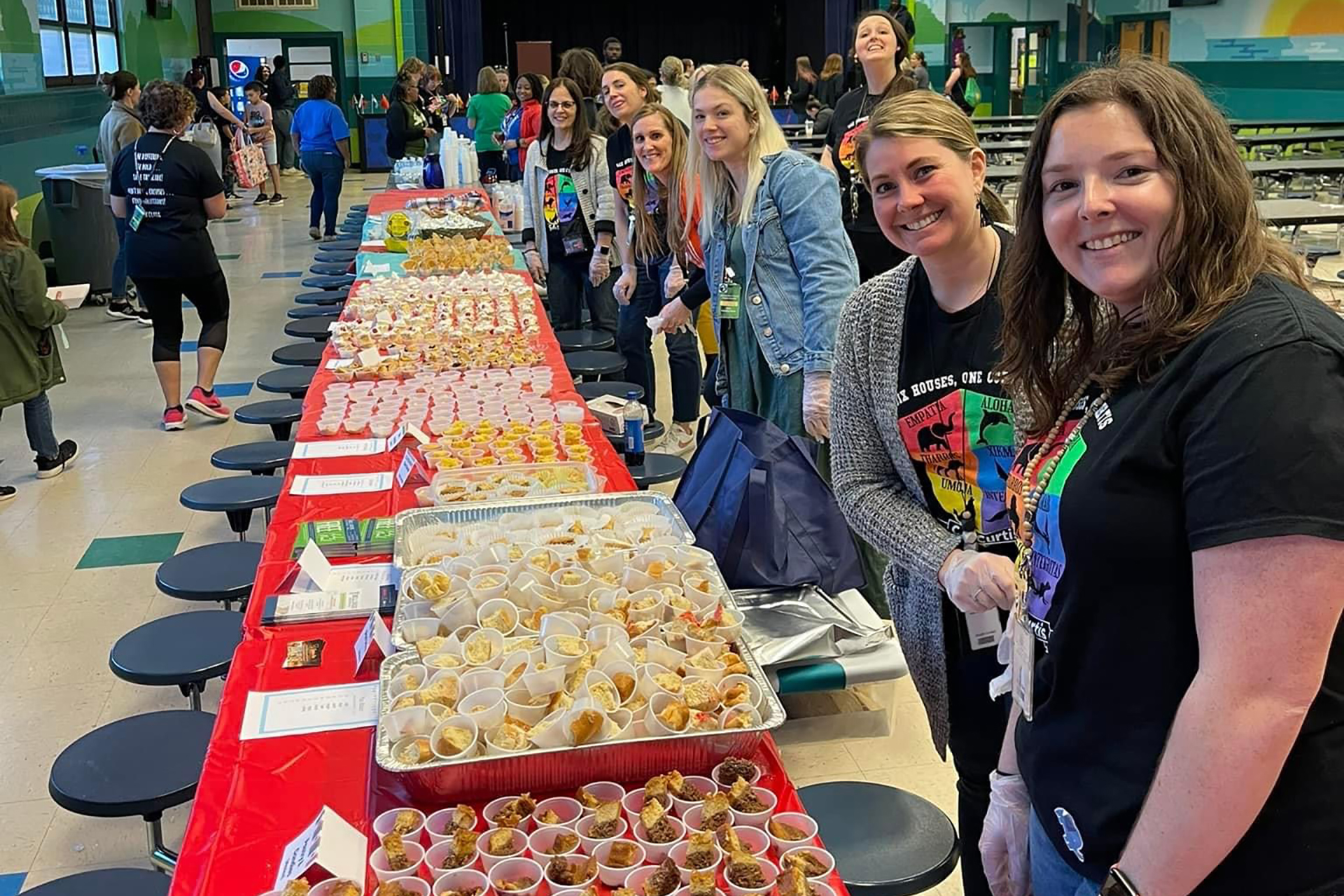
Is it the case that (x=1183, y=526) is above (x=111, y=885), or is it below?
above

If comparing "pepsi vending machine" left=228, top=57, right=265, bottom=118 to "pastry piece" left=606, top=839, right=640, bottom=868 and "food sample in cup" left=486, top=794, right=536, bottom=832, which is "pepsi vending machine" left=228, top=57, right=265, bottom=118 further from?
"pastry piece" left=606, top=839, right=640, bottom=868

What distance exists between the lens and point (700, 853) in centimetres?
144

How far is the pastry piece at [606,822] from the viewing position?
1493 millimetres

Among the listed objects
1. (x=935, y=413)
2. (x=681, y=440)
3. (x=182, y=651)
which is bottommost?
(x=681, y=440)

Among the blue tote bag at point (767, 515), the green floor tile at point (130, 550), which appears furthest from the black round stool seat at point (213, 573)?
the green floor tile at point (130, 550)

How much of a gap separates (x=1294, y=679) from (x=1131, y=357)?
0.33 meters

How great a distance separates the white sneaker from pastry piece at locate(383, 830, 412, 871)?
396cm

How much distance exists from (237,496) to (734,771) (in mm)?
2556

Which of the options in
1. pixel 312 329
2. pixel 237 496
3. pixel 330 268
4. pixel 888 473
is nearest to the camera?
pixel 888 473

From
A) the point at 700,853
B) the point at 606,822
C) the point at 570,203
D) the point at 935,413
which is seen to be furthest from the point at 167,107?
the point at 700,853

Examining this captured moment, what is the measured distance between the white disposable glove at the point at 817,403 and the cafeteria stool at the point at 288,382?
2.67 m

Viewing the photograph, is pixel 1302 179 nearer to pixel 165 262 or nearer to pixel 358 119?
pixel 165 262

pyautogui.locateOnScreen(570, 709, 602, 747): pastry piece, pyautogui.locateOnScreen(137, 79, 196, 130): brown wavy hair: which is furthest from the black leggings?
pyautogui.locateOnScreen(570, 709, 602, 747): pastry piece

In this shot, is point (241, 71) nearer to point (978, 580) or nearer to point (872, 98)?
point (872, 98)
